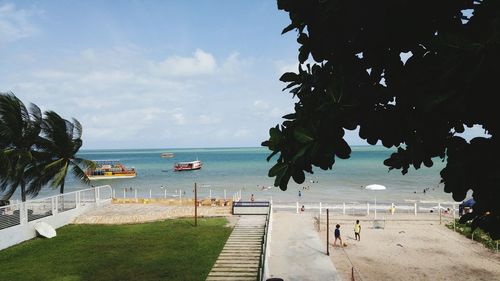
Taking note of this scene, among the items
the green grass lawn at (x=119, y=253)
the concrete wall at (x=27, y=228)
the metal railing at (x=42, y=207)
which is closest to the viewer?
the green grass lawn at (x=119, y=253)

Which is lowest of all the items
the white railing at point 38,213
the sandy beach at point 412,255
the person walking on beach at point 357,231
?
the sandy beach at point 412,255

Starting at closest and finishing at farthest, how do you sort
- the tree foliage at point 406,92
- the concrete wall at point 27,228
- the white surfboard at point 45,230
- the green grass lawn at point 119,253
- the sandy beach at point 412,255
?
the tree foliage at point 406,92 → the green grass lawn at point 119,253 → the sandy beach at point 412,255 → the concrete wall at point 27,228 → the white surfboard at point 45,230

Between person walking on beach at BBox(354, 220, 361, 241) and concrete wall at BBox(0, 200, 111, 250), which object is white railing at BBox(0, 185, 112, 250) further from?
person walking on beach at BBox(354, 220, 361, 241)

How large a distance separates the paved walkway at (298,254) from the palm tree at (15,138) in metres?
15.6

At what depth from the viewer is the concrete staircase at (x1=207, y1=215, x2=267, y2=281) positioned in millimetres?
16828

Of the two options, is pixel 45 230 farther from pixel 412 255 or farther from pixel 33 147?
pixel 412 255

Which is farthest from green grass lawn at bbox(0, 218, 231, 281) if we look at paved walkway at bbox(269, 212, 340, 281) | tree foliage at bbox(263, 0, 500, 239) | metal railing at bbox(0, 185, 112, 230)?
tree foliage at bbox(263, 0, 500, 239)

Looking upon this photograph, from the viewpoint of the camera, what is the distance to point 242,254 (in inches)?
785

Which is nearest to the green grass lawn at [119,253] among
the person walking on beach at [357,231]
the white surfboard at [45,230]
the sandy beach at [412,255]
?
the white surfboard at [45,230]

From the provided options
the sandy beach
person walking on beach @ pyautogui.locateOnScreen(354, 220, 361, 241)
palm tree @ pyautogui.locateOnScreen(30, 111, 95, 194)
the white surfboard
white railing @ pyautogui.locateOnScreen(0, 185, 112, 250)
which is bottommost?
the sandy beach

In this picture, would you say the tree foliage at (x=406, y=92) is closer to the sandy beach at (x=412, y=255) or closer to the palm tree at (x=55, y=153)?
the sandy beach at (x=412, y=255)

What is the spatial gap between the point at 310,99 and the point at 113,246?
785 inches

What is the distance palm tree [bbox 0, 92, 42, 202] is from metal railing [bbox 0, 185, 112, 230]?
4.38 ft

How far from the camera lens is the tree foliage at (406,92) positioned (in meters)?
2.83
